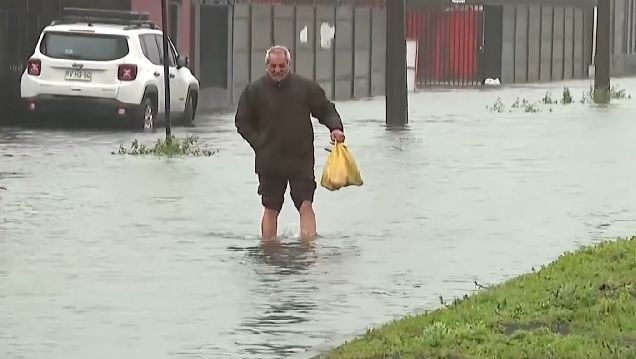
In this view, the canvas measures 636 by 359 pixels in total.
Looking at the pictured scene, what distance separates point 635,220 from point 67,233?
4.51m

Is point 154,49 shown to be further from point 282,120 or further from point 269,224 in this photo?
point 282,120

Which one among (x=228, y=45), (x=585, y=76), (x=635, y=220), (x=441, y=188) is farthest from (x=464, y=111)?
(x=585, y=76)

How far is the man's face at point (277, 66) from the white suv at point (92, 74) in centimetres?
1353

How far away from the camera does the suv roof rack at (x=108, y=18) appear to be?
28672 millimetres

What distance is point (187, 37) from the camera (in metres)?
34.5

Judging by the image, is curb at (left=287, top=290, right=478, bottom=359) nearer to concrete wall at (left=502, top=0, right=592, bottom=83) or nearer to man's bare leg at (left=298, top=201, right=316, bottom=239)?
man's bare leg at (left=298, top=201, right=316, bottom=239)

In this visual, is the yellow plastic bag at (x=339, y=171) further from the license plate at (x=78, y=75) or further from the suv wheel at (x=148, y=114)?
the suv wheel at (x=148, y=114)

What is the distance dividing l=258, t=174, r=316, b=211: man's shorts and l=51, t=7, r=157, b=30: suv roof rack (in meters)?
14.4

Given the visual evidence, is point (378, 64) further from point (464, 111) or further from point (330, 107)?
point (330, 107)

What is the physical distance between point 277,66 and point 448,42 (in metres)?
40.5

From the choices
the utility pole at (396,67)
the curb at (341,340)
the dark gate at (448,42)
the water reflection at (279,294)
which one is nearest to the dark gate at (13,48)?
the utility pole at (396,67)

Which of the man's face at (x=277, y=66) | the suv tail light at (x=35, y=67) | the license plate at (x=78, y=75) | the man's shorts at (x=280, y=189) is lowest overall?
the man's shorts at (x=280, y=189)

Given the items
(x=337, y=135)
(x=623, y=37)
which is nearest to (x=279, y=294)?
(x=337, y=135)

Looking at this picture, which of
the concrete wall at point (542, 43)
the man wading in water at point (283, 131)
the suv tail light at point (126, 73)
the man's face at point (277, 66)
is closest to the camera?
the man's face at point (277, 66)
